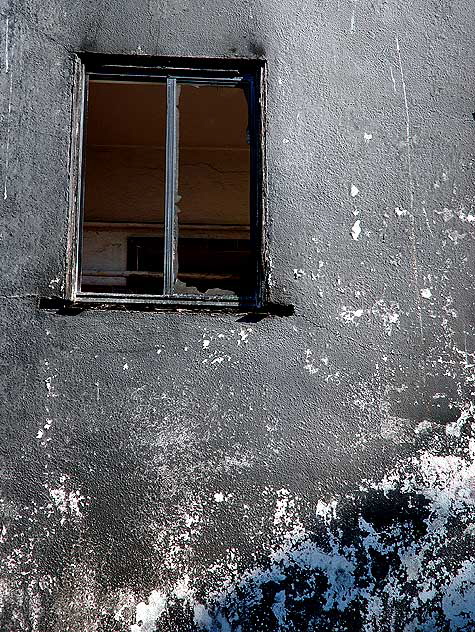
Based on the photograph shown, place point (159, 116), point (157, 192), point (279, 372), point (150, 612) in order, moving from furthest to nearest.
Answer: point (157, 192), point (159, 116), point (279, 372), point (150, 612)

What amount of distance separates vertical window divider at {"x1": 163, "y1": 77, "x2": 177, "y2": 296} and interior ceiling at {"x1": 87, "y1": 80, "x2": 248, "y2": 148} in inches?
108

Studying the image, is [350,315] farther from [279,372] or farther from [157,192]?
[157,192]

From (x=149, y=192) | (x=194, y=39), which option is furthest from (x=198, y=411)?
(x=149, y=192)

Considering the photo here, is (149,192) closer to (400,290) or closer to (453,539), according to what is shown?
(400,290)

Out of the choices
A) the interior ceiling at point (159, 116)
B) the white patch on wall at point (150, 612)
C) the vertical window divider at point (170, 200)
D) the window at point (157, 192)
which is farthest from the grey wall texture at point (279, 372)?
the window at point (157, 192)

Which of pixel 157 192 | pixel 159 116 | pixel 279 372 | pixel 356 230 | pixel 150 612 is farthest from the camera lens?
pixel 157 192

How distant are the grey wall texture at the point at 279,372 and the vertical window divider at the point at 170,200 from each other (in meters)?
0.21

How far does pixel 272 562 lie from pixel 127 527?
0.64 m

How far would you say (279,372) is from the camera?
152 inches

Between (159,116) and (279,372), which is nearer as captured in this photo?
(279,372)

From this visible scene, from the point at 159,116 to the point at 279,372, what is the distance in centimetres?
517

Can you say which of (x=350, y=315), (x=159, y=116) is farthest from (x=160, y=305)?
(x=159, y=116)

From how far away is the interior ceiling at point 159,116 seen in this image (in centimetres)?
741

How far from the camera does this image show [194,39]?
13.9 ft
